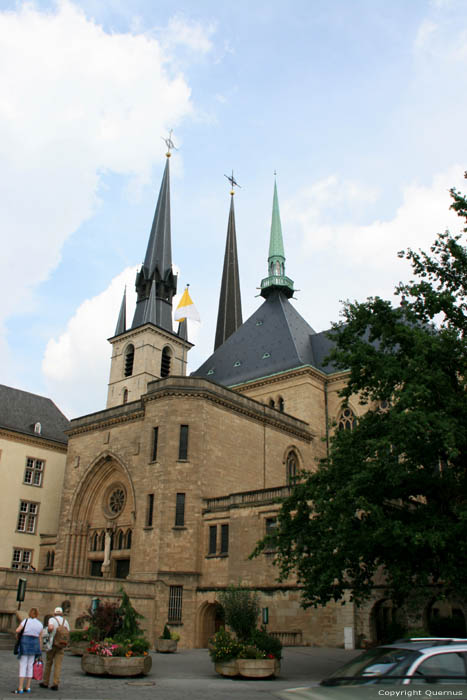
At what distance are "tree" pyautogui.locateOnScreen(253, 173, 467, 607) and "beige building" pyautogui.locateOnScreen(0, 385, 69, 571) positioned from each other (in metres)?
27.2

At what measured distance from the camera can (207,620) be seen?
30.3m

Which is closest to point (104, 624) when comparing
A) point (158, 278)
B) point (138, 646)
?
point (138, 646)

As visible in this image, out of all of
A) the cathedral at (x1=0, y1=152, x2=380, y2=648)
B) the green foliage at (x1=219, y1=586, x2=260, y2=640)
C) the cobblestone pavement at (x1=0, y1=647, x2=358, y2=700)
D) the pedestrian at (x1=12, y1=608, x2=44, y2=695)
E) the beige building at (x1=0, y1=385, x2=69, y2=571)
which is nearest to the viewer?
the pedestrian at (x1=12, y1=608, x2=44, y2=695)

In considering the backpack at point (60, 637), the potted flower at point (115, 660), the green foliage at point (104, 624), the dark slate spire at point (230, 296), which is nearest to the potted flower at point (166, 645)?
the green foliage at point (104, 624)

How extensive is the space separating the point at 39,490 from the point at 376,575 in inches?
1041

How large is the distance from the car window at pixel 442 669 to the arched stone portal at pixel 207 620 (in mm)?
24220

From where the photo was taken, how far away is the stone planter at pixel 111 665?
52.0 feet

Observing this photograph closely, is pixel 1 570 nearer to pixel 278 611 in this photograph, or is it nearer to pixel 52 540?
pixel 278 611

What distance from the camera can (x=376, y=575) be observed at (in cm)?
2478

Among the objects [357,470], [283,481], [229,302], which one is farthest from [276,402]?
[229,302]

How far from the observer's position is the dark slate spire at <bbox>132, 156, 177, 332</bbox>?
2253 inches

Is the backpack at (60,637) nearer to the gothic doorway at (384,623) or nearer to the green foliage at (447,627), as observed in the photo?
the gothic doorway at (384,623)

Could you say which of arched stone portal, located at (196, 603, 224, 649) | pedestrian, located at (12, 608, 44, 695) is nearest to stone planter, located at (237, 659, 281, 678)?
pedestrian, located at (12, 608, 44, 695)

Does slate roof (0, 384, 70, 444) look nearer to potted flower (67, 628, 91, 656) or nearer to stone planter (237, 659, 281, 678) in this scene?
potted flower (67, 628, 91, 656)
